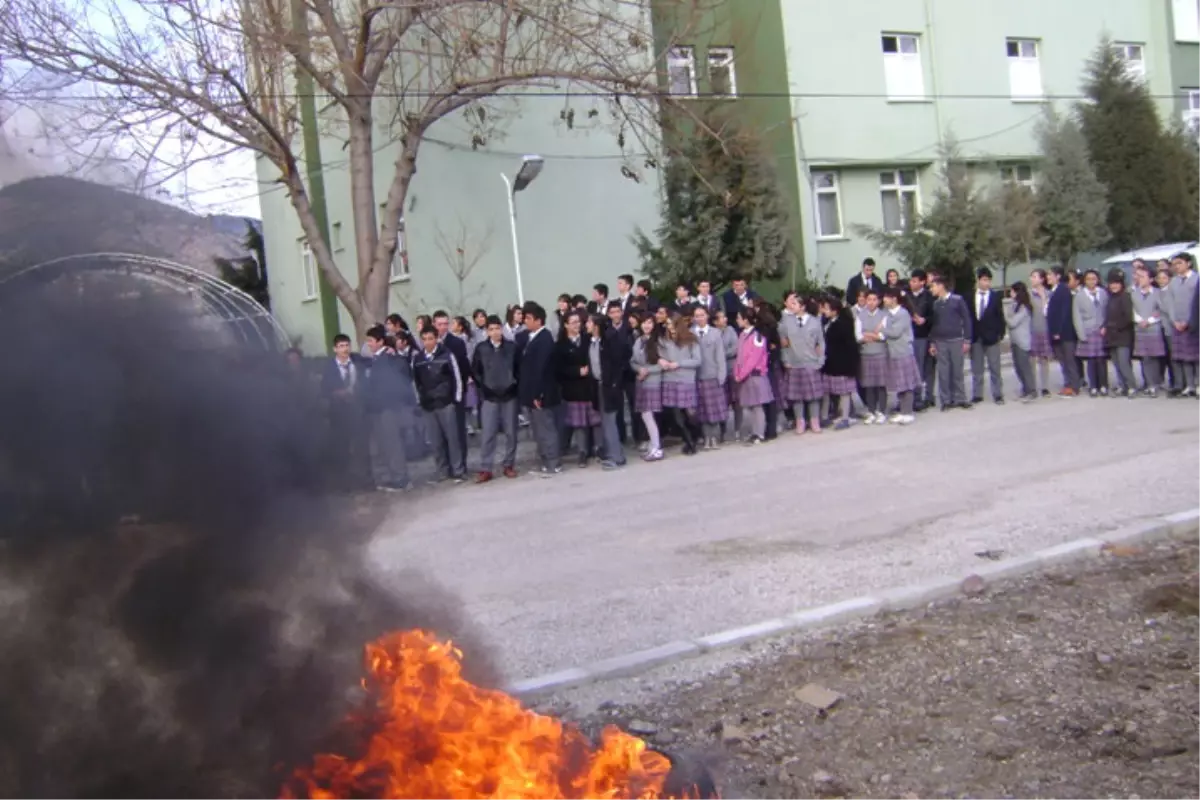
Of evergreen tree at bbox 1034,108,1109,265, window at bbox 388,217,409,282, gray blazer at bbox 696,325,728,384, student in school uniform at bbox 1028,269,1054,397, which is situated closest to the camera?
gray blazer at bbox 696,325,728,384

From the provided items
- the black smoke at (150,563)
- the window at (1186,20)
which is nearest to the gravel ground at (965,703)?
the black smoke at (150,563)

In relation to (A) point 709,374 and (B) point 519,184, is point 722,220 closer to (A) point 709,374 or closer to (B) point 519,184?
(B) point 519,184

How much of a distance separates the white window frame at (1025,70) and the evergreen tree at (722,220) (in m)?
9.37

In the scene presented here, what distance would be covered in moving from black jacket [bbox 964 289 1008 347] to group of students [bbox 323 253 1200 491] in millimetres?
20

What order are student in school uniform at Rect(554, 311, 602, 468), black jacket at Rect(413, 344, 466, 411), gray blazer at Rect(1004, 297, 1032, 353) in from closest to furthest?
black jacket at Rect(413, 344, 466, 411) < student in school uniform at Rect(554, 311, 602, 468) < gray blazer at Rect(1004, 297, 1032, 353)

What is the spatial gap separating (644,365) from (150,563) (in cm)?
921

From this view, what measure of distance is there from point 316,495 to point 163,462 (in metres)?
0.55

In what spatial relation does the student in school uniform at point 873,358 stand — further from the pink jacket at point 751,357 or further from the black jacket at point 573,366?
the black jacket at point 573,366

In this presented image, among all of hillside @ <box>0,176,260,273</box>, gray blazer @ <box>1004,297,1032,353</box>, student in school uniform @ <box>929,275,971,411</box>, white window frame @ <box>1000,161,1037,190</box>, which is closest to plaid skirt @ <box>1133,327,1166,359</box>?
gray blazer @ <box>1004,297,1032,353</box>

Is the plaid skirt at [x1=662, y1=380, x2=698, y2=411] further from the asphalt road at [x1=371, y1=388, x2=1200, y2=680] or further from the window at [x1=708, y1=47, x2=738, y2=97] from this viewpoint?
the window at [x1=708, y1=47, x2=738, y2=97]

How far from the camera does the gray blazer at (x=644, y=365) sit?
12.0 metres

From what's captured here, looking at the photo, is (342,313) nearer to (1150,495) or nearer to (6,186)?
(1150,495)

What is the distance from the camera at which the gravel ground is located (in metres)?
4.03

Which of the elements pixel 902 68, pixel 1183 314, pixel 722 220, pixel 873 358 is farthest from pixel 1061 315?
pixel 902 68
